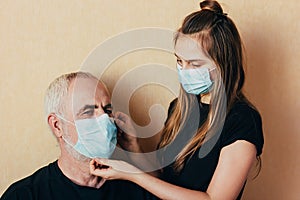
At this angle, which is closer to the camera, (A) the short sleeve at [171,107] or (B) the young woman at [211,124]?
(B) the young woman at [211,124]

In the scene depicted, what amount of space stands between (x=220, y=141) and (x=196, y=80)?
0.61 ft

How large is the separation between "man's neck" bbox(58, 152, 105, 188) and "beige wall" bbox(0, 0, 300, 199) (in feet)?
0.58

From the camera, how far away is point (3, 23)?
5.07 ft

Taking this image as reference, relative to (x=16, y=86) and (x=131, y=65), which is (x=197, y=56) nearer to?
(x=131, y=65)

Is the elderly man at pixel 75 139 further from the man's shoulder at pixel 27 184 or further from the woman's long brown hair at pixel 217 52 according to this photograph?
the woman's long brown hair at pixel 217 52

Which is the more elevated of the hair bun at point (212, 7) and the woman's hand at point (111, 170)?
the hair bun at point (212, 7)

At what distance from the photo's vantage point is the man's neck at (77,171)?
1.46m

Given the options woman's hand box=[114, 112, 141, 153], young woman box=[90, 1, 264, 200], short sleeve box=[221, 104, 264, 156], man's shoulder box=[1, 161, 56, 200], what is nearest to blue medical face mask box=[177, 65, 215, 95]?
young woman box=[90, 1, 264, 200]

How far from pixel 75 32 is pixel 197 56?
42 centimetres

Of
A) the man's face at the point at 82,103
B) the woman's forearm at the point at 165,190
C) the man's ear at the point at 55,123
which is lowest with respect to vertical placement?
the woman's forearm at the point at 165,190

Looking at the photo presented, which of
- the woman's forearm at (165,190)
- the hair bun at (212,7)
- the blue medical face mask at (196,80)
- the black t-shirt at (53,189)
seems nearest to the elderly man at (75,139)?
the black t-shirt at (53,189)

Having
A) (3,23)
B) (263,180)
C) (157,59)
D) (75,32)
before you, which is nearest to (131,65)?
(157,59)

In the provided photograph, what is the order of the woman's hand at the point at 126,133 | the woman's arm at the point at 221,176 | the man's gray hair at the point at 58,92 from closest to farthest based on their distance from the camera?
the woman's arm at the point at 221,176
the man's gray hair at the point at 58,92
the woman's hand at the point at 126,133

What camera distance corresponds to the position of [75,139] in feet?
4.71
